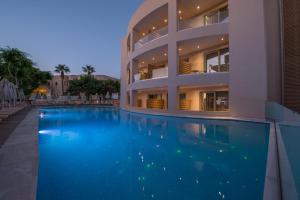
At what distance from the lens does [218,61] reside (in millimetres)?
16078

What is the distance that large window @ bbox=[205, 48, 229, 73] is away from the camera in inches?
598

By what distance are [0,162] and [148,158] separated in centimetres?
292

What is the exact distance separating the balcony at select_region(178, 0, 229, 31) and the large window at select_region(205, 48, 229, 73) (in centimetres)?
252

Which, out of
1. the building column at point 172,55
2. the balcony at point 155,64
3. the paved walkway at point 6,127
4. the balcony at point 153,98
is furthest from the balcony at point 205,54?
the paved walkway at point 6,127

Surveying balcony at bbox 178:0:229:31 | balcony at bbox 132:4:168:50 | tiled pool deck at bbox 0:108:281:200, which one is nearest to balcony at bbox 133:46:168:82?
balcony at bbox 132:4:168:50

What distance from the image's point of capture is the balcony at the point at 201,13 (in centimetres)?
1480

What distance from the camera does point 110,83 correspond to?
43.8 meters

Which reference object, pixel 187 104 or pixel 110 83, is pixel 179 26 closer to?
pixel 187 104

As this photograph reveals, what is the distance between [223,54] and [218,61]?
686mm

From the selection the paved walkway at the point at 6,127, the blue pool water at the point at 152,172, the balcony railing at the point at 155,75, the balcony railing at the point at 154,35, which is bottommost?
the blue pool water at the point at 152,172

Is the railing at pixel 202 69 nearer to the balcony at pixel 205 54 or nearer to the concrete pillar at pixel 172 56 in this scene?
the balcony at pixel 205 54

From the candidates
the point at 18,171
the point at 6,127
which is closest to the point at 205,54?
the point at 6,127

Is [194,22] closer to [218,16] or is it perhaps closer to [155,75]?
[218,16]

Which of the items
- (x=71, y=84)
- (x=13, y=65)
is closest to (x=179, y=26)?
(x=13, y=65)
